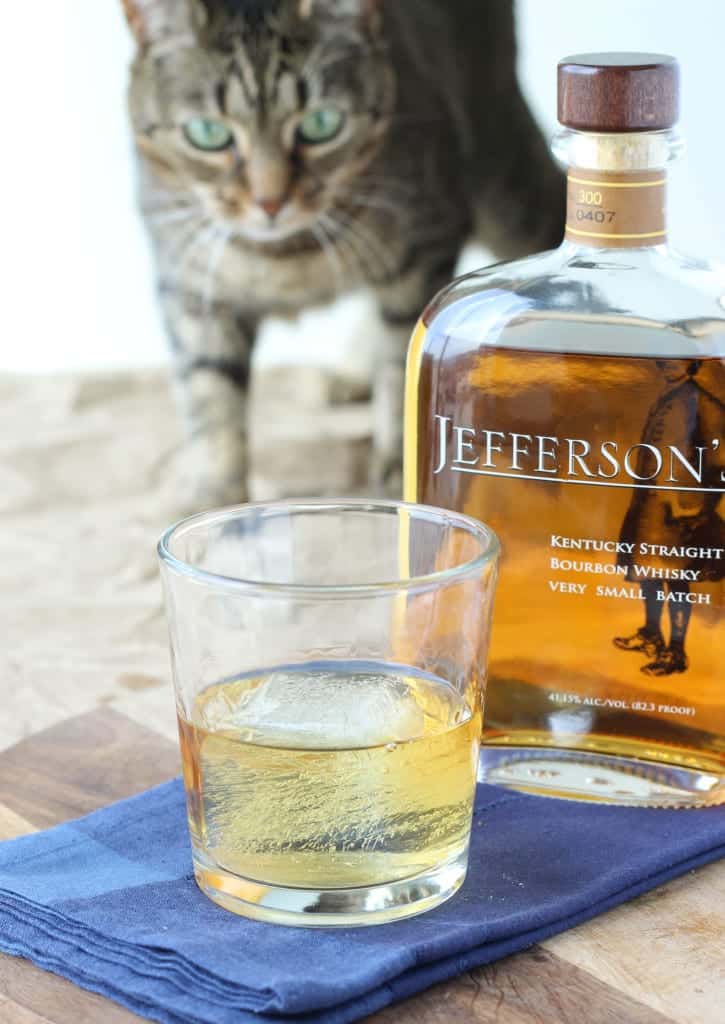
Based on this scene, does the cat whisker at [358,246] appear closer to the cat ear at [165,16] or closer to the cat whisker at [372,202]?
the cat whisker at [372,202]

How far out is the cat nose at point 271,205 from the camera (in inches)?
51.3

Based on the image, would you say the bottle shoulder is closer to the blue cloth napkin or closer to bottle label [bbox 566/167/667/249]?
bottle label [bbox 566/167/667/249]

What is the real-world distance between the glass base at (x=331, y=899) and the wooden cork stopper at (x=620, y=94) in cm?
33

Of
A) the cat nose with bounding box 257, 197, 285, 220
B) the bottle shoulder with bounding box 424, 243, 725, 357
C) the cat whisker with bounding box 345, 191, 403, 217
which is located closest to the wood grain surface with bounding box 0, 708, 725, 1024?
the bottle shoulder with bounding box 424, 243, 725, 357

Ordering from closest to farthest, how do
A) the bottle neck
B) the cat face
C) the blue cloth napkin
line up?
the blue cloth napkin → the bottle neck → the cat face

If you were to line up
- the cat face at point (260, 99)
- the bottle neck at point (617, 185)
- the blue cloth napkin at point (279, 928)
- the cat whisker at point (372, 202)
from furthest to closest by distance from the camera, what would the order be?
the cat whisker at point (372, 202) < the cat face at point (260, 99) < the bottle neck at point (617, 185) < the blue cloth napkin at point (279, 928)

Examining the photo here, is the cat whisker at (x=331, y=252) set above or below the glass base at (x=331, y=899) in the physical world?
above

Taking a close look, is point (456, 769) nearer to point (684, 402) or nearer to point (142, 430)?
point (684, 402)

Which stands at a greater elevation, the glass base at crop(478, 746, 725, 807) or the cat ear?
the cat ear

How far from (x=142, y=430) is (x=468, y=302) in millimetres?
905

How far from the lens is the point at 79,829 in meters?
0.72

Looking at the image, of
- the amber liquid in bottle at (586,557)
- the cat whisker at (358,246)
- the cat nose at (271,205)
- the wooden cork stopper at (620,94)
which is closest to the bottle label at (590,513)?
the amber liquid in bottle at (586,557)

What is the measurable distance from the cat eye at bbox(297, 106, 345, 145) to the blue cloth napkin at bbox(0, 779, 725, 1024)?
2.35ft

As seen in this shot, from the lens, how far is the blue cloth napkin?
1.90 feet
